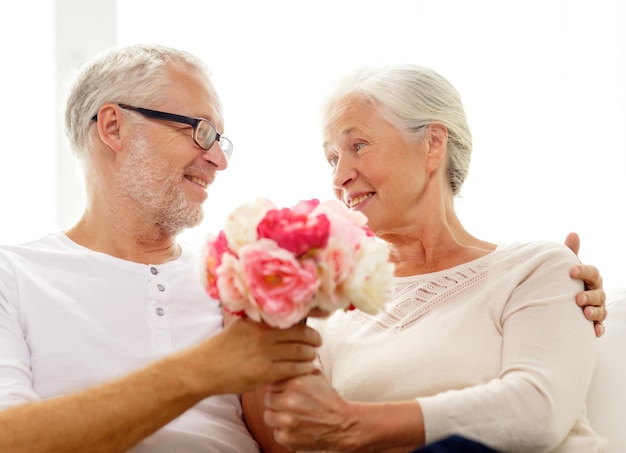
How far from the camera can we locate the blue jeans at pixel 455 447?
143 cm

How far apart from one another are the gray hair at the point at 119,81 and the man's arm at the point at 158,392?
1.02 meters

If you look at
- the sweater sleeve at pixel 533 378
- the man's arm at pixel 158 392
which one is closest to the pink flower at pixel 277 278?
the man's arm at pixel 158 392

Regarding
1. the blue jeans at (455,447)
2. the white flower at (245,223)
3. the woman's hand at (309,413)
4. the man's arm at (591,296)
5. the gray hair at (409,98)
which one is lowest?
the woman's hand at (309,413)

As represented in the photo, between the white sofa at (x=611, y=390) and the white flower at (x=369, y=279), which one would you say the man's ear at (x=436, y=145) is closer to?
the white sofa at (x=611, y=390)

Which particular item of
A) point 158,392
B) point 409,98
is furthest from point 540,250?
point 158,392

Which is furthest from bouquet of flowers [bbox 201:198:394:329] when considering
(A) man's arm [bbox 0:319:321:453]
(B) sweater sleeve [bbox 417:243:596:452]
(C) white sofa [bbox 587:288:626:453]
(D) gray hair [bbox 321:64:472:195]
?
(C) white sofa [bbox 587:288:626:453]

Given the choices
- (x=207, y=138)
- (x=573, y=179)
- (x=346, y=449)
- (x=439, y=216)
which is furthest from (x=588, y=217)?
(x=346, y=449)

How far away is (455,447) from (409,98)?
3.70ft

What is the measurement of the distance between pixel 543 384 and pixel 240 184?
2099 mm

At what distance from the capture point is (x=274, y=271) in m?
1.41

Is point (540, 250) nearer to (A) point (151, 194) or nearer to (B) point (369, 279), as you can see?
(B) point (369, 279)

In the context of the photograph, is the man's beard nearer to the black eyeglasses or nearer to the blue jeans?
the black eyeglasses

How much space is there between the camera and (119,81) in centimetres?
244

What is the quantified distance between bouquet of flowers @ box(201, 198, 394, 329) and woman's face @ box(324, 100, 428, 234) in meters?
0.72
